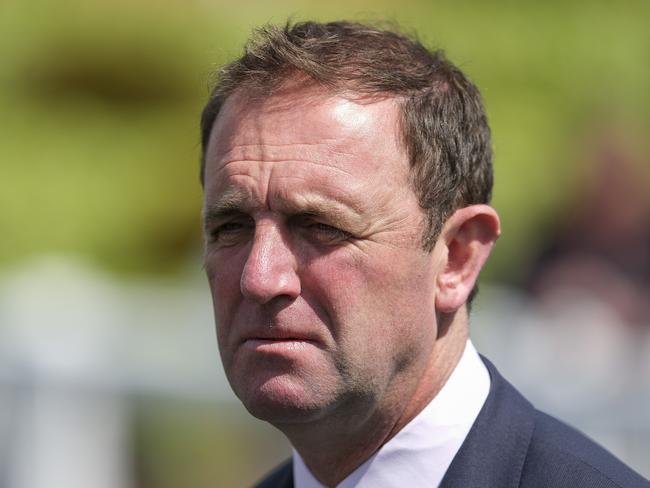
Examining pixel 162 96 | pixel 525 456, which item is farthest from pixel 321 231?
pixel 162 96

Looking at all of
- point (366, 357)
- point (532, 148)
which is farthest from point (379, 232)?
point (532, 148)

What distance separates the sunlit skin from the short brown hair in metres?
0.05

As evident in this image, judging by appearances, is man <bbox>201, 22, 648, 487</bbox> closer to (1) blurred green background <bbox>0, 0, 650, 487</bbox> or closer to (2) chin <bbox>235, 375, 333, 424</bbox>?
(2) chin <bbox>235, 375, 333, 424</bbox>

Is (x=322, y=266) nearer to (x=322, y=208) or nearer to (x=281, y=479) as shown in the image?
(x=322, y=208)

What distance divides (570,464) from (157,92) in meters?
7.59

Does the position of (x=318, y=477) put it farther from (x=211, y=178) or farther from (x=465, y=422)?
(x=211, y=178)

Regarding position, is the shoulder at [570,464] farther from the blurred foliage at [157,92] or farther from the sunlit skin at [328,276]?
the blurred foliage at [157,92]

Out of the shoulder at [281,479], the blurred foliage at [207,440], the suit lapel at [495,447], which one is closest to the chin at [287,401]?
the suit lapel at [495,447]

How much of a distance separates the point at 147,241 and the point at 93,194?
57cm

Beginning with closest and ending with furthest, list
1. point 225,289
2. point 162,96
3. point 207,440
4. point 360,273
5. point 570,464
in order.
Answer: point 570,464 → point 360,273 → point 225,289 → point 207,440 → point 162,96

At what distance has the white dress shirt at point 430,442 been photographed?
295cm

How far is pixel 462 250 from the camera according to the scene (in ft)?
10.2

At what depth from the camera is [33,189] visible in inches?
375

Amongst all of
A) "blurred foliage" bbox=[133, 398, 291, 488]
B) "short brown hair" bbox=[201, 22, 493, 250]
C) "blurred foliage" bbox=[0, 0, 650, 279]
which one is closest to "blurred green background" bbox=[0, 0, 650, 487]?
"blurred foliage" bbox=[0, 0, 650, 279]
